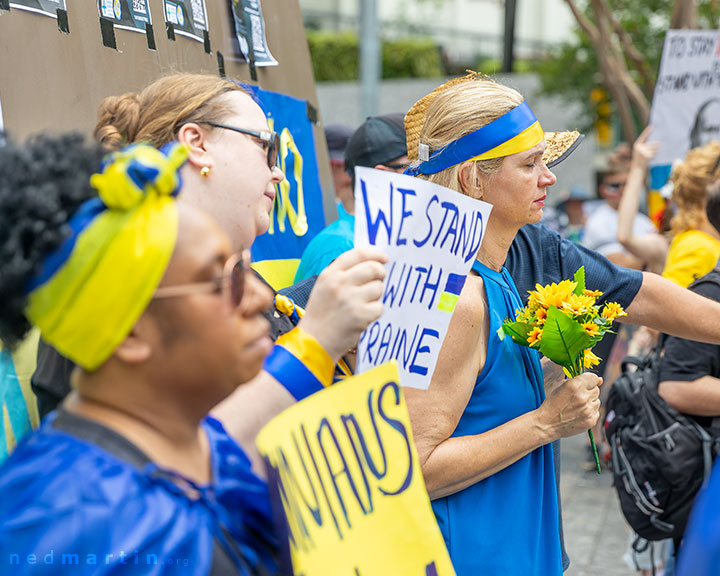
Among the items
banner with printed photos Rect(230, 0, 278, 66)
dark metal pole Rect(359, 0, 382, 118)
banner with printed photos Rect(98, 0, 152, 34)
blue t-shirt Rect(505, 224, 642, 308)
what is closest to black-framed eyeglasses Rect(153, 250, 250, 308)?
blue t-shirt Rect(505, 224, 642, 308)

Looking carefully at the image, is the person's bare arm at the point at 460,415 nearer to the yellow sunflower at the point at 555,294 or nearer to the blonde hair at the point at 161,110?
the yellow sunflower at the point at 555,294

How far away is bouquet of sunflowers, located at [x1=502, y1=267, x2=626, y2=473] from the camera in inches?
86.0

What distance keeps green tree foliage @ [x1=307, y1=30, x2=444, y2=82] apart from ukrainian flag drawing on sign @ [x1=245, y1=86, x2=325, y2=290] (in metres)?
16.8

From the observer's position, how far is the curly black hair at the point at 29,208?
1.12 m

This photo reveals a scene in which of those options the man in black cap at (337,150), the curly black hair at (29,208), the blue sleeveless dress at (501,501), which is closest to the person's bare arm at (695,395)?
the blue sleeveless dress at (501,501)

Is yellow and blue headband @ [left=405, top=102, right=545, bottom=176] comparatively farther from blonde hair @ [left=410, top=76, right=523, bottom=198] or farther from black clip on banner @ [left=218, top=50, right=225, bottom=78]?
black clip on banner @ [left=218, top=50, right=225, bottom=78]

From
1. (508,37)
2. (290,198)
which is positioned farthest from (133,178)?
(508,37)

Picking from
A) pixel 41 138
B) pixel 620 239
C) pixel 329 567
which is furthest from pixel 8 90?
pixel 620 239

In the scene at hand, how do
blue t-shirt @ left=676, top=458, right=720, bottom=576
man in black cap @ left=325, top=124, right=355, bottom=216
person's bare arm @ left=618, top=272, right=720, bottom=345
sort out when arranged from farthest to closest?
man in black cap @ left=325, top=124, right=355, bottom=216
person's bare arm @ left=618, top=272, right=720, bottom=345
blue t-shirt @ left=676, top=458, right=720, bottom=576

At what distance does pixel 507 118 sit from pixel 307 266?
1150 mm

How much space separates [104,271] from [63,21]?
1.50 m

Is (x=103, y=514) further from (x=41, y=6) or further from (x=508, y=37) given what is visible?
(x=508, y=37)

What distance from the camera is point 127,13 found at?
2705mm

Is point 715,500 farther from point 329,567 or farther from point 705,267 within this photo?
point 705,267
